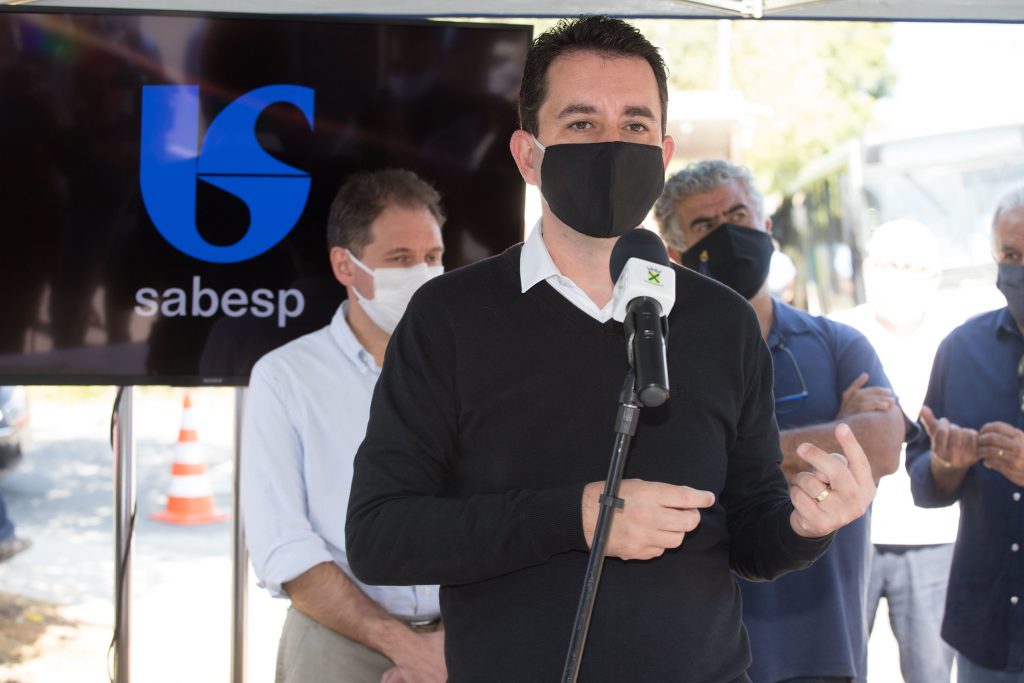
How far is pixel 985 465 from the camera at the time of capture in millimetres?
3848

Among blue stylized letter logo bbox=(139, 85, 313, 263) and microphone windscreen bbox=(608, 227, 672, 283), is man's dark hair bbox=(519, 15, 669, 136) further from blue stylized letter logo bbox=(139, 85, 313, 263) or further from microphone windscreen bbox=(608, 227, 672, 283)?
blue stylized letter logo bbox=(139, 85, 313, 263)

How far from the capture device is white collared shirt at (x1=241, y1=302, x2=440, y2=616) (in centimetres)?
307

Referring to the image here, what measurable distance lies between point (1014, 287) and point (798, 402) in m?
0.99

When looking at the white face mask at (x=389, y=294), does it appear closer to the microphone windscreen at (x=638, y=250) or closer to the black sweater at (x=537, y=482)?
the black sweater at (x=537, y=482)

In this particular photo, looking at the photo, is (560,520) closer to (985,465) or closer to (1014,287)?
(985,465)

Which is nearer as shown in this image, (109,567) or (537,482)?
(537,482)

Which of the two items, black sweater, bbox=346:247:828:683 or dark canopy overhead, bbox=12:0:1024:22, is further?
dark canopy overhead, bbox=12:0:1024:22

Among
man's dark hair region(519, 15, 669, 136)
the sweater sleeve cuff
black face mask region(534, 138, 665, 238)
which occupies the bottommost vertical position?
the sweater sleeve cuff

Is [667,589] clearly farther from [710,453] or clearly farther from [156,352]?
[156,352]

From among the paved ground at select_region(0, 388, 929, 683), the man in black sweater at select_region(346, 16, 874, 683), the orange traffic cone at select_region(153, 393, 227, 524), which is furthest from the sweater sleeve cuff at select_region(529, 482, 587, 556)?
the orange traffic cone at select_region(153, 393, 227, 524)

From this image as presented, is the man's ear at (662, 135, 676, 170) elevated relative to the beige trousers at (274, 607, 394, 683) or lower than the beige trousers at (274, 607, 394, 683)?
elevated

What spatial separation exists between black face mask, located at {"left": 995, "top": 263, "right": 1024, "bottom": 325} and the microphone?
262cm

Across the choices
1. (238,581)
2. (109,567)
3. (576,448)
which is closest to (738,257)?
(576,448)

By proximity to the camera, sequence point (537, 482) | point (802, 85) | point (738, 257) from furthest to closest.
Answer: point (802, 85), point (738, 257), point (537, 482)
